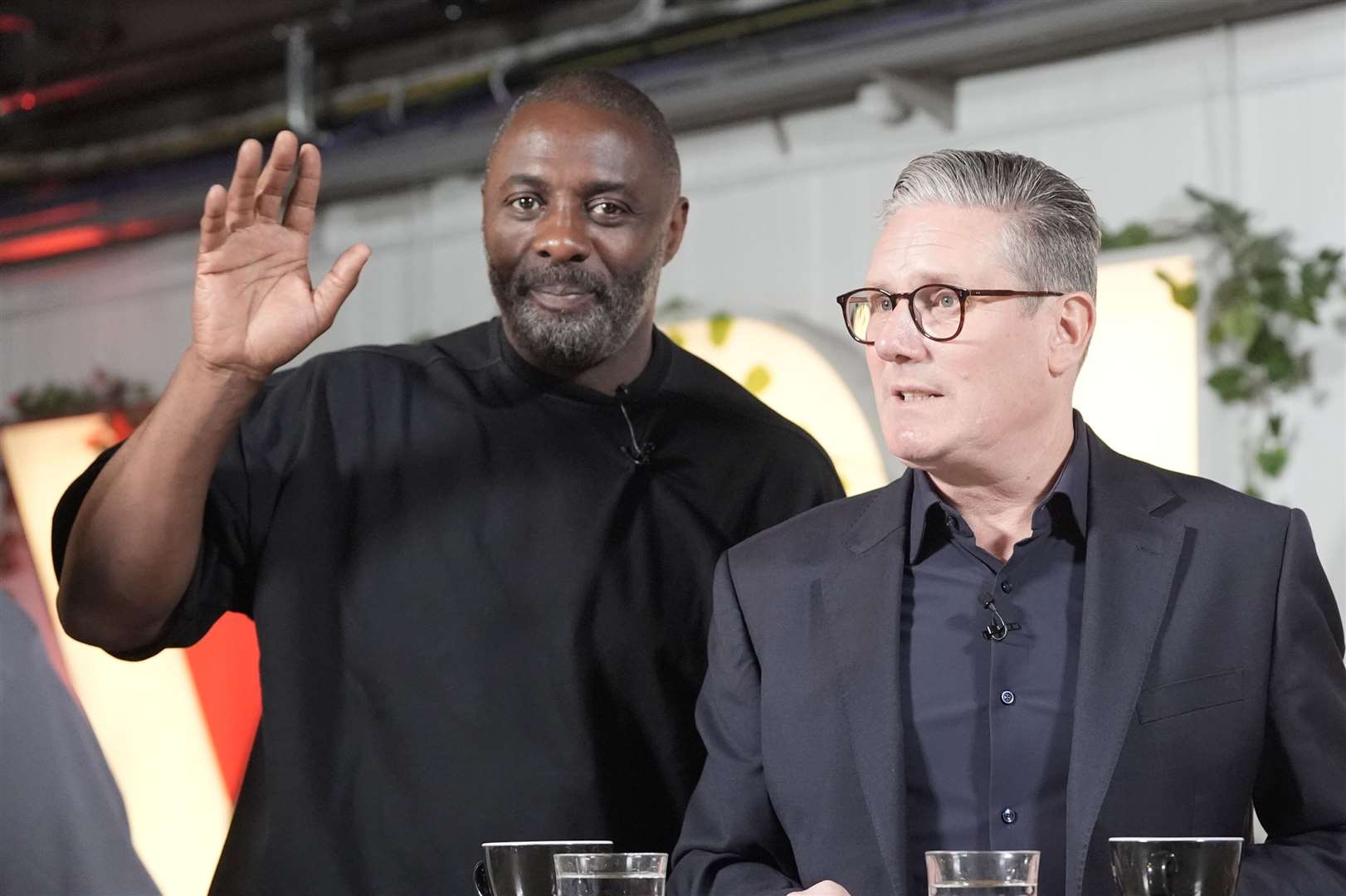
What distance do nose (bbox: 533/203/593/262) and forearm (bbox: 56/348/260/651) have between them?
0.45 m

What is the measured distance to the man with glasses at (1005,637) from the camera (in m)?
1.77

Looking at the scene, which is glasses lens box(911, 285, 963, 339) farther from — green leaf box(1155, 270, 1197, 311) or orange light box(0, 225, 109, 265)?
orange light box(0, 225, 109, 265)

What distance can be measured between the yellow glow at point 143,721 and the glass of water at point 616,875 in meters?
4.31

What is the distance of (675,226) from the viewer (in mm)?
2500

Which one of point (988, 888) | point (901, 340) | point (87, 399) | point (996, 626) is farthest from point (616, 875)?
point (87, 399)

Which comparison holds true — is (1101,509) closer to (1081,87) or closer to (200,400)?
(200,400)

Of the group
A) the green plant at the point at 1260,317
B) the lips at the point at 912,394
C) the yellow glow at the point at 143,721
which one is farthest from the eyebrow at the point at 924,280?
the yellow glow at the point at 143,721

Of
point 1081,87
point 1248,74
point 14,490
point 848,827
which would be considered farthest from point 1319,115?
point 14,490

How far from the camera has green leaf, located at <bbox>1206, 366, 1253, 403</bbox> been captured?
3945 millimetres

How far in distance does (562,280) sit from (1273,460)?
2.24 metres

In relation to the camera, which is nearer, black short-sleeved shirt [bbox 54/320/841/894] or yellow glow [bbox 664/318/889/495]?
black short-sleeved shirt [bbox 54/320/841/894]

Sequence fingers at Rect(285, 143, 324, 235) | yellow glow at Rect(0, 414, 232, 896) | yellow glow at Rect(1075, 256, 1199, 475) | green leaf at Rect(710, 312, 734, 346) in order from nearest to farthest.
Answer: fingers at Rect(285, 143, 324, 235) → yellow glow at Rect(1075, 256, 1199, 475) → green leaf at Rect(710, 312, 734, 346) → yellow glow at Rect(0, 414, 232, 896)

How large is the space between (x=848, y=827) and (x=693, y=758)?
0.51 metres

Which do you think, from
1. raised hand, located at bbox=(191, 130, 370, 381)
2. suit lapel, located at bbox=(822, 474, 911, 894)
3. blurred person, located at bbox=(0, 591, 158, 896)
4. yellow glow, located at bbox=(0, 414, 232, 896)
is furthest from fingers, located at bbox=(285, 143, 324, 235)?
yellow glow, located at bbox=(0, 414, 232, 896)
